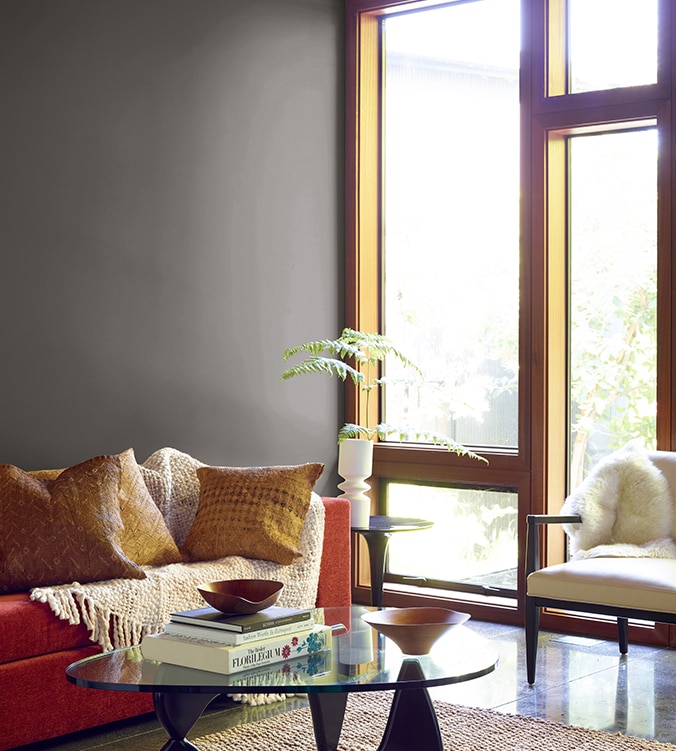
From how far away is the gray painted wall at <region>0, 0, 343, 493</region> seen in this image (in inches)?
165

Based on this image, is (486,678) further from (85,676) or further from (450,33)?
(450,33)

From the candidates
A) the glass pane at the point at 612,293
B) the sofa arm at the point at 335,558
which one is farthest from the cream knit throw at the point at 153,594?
the glass pane at the point at 612,293

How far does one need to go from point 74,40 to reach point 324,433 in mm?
2167

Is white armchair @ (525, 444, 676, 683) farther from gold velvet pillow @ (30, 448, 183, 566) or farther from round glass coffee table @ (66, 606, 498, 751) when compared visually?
gold velvet pillow @ (30, 448, 183, 566)

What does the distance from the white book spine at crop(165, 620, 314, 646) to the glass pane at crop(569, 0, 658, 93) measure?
3150 millimetres

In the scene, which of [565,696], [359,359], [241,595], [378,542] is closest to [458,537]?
[378,542]

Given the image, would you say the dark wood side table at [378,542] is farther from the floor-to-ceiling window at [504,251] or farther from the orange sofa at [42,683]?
the orange sofa at [42,683]

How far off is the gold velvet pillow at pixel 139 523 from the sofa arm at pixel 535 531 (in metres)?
1.29

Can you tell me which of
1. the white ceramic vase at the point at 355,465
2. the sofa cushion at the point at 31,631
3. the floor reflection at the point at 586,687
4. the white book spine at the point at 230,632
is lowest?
the floor reflection at the point at 586,687

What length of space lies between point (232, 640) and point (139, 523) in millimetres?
1418

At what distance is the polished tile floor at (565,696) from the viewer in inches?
137

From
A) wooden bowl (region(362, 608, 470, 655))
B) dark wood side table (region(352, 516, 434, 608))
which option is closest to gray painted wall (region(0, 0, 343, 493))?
dark wood side table (region(352, 516, 434, 608))

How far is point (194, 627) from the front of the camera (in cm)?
266

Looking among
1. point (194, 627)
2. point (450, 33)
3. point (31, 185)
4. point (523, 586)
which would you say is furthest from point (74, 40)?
point (523, 586)
